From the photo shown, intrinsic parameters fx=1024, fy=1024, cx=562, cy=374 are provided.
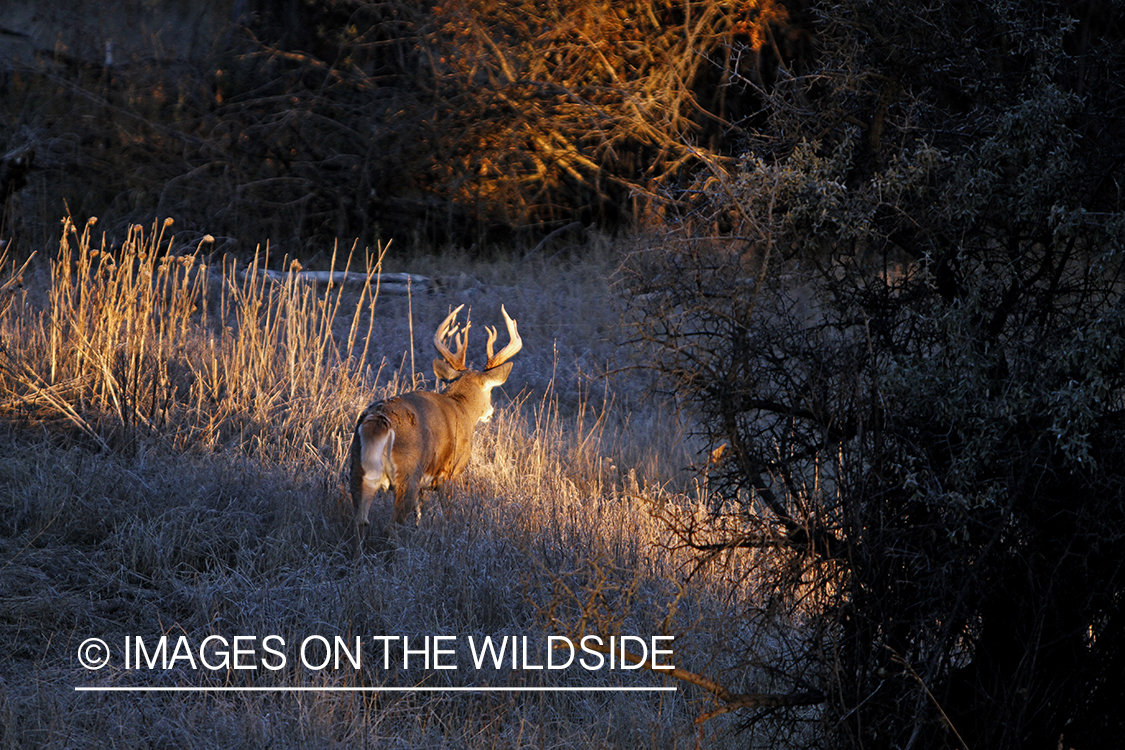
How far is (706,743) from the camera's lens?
3.74 metres

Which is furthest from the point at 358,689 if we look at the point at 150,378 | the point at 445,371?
the point at 150,378

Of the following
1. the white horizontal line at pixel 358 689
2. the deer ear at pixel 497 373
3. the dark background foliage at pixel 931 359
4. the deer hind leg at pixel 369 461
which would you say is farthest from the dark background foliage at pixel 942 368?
the deer ear at pixel 497 373

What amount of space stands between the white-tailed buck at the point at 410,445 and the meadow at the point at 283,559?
218 mm

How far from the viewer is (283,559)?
5211 mm

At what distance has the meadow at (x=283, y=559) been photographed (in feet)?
12.5

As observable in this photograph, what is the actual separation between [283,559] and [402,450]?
33.9 inches

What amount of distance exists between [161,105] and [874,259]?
553 inches

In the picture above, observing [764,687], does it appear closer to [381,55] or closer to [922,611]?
[922,611]

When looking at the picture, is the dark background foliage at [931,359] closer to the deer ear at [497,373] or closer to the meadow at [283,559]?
the meadow at [283,559]

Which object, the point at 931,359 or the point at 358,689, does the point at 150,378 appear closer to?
the point at 358,689

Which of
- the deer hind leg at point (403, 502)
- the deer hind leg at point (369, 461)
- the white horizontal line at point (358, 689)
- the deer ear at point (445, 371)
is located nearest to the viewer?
the white horizontal line at point (358, 689)

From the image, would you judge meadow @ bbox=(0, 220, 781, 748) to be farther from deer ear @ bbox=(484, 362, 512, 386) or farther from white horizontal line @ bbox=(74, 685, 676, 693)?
deer ear @ bbox=(484, 362, 512, 386)

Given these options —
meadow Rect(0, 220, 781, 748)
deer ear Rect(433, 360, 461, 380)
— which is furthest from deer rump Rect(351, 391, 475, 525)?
deer ear Rect(433, 360, 461, 380)

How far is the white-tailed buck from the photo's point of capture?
18.1ft
